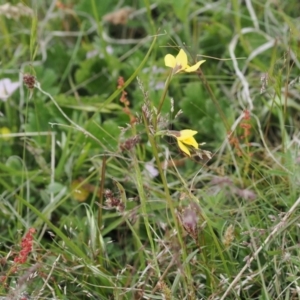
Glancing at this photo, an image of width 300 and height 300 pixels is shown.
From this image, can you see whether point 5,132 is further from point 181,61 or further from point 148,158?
point 181,61

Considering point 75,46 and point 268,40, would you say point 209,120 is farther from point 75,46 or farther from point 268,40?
point 75,46

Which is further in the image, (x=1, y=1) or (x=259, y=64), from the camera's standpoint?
(x=1, y=1)

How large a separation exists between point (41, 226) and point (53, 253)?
0.60ft

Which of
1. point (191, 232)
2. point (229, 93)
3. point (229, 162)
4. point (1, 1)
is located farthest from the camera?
point (1, 1)

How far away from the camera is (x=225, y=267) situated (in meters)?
1.10

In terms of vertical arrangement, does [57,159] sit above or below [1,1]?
below

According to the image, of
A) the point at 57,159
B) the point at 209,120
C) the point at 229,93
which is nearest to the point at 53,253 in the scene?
the point at 57,159

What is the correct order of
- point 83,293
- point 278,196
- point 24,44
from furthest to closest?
point 24,44 → point 278,196 → point 83,293

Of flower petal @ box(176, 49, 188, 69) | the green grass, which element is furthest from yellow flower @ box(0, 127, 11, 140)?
flower petal @ box(176, 49, 188, 69)

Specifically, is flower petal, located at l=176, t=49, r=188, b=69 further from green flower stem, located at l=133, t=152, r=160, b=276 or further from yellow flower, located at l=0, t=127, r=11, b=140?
yellow flower, located at l=0, t=127, r=11, b=140

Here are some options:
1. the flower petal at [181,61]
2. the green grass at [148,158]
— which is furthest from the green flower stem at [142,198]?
the flower petal at [181,61]

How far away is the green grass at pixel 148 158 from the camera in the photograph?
43.7 inches

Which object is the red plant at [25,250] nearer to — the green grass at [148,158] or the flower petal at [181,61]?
the green grass at [148,158]

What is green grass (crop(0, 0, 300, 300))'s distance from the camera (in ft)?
3.64
